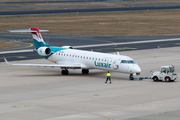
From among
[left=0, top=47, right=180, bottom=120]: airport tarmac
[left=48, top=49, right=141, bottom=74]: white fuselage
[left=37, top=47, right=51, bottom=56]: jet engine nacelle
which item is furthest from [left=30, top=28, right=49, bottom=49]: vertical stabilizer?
[left=0, top=47, right=180, bottom=120]: airport tarmac

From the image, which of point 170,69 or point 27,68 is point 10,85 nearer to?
point 27,68

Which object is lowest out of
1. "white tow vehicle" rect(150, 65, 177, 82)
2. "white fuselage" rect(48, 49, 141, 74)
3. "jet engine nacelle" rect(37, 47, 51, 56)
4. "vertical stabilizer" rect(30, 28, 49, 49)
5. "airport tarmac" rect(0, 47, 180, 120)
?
"airport tarmac" rect(0, 47, 180, 120)

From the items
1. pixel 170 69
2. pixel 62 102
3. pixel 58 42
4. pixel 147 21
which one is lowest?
pixel 62 102

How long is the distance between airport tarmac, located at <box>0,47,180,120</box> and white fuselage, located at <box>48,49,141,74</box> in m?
1.33

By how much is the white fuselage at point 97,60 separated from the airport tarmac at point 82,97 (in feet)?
4.35

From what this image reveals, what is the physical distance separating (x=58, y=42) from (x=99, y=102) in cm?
5105

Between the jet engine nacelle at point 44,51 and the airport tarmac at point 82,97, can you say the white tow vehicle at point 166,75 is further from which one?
the jet engine nacelle at point 44,51

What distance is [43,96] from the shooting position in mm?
32812

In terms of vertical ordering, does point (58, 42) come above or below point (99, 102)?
above

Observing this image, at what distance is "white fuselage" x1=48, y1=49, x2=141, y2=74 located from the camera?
40875 millimetres

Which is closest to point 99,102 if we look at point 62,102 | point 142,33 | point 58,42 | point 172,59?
point 62,102

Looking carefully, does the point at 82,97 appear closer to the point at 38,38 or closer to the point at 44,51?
the point at 44,51

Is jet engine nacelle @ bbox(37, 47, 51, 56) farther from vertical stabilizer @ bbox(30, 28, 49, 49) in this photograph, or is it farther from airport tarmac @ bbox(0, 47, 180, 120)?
airport tarmac @ bbox(0, 47, 180, 120)

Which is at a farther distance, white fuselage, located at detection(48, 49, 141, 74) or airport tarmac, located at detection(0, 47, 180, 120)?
white fuselage, located at detection(48, 49, 141, 74)
